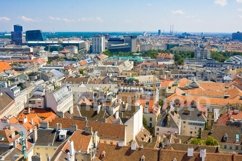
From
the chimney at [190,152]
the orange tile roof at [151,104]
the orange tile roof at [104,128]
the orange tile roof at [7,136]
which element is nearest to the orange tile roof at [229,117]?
the orange tile roof at [151,104]

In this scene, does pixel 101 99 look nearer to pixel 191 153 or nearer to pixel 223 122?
pixel 223 122

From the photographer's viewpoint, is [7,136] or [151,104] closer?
[7,136]

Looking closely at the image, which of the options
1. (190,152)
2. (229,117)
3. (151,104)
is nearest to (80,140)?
(190,152)

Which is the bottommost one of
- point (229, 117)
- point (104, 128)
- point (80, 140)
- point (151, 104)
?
point (229, 117)

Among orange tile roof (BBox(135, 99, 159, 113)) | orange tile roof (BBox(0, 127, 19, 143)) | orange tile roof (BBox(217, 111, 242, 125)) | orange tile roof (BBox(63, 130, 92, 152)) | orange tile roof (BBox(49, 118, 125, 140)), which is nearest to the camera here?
orange tile roof (BBox(63, 130, 92, 152))

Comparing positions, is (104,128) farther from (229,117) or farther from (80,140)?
(229,117)

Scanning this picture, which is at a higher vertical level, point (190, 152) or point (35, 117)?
point (190, 152)

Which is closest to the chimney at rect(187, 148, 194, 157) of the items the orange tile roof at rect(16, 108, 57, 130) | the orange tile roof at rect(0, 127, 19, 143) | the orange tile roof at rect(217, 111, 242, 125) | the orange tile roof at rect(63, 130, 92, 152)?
the orange tile roof at rect(63, 130, 92, 152)

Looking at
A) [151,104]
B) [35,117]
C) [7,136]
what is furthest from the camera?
[151,104]

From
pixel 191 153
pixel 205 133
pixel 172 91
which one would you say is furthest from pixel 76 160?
pixel 172 91

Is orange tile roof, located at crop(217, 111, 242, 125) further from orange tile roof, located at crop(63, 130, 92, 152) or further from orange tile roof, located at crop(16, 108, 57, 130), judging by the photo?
orange tile roof, located at crop(63, 130, 92, 152)

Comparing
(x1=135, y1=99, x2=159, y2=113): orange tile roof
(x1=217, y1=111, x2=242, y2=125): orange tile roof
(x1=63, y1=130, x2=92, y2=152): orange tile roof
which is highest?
(x1=63, y1=130, x2=92, y2=152): orange tile roof

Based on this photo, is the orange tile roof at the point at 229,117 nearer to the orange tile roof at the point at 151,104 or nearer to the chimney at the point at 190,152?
the orange tile roof at the point at 151,104

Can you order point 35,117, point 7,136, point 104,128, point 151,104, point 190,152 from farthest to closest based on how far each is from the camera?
point 151,104, point 35,117, point 104,128, point 7,136, point 190,152
